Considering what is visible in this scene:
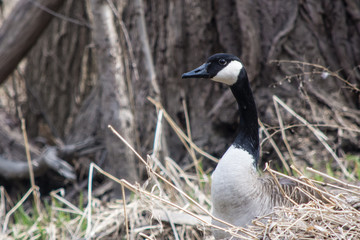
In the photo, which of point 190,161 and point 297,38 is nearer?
point 297,38

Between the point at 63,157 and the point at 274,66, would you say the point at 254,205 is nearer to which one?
the point at 274,66

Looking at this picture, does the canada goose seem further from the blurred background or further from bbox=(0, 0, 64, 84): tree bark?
bbox=(0, 0, 64, 84): tree bark

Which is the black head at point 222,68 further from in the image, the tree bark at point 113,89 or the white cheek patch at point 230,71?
the tree bark at point 113,89

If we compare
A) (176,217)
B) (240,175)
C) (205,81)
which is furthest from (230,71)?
(205,81)

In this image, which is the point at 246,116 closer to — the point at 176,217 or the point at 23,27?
the point at 176,217

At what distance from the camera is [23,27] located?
147 inches

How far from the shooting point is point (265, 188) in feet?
7.77

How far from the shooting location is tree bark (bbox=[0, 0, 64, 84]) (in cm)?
369

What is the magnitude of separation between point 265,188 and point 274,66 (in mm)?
1336

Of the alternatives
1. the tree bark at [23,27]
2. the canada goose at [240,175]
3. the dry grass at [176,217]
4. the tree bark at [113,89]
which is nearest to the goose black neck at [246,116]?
the canada goose at [240,175]

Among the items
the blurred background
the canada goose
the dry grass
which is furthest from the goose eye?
the blurred background

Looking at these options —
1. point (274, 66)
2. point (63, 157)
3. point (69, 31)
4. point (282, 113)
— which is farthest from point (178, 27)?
point (69, 31)

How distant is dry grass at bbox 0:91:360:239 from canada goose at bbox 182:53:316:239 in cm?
10

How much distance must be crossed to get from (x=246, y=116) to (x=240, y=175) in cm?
35
